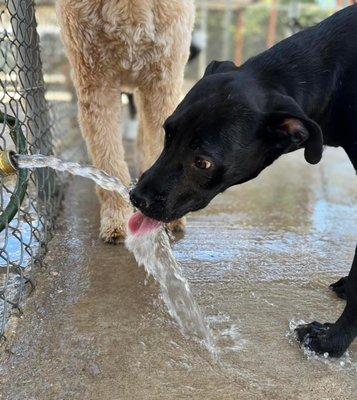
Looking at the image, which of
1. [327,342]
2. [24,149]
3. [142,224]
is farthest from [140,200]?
[327,342]

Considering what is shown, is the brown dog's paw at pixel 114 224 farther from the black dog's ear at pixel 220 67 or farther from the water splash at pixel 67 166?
the black dog's ear at pixel 220 67

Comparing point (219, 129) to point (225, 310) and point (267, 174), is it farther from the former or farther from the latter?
point (267, 174)

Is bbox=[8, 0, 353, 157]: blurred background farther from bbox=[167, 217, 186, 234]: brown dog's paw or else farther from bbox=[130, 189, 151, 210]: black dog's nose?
bbox=[130, 189, 151, 210]: black dog's nose

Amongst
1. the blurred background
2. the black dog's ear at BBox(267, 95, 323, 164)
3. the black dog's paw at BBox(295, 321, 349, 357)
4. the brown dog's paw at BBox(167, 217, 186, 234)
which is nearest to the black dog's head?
the black dog's ear at BBox(267, 95, 323, 164)

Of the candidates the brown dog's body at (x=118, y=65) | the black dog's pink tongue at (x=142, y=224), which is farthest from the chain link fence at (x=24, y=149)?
the black dog's pink tongue at (x=142, y=224)

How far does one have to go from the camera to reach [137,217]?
2.49m

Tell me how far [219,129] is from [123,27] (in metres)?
1.23

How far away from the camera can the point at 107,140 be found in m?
3.34

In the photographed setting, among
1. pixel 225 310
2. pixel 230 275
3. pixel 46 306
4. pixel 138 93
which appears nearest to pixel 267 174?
pixel 138 93

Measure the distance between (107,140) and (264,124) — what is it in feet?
4.72

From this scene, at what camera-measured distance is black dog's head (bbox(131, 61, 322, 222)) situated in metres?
2.08

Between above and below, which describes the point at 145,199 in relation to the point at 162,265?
above

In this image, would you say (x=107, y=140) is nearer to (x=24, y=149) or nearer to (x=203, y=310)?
(x=24, y=149)

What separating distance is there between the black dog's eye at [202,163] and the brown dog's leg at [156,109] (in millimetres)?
1308
